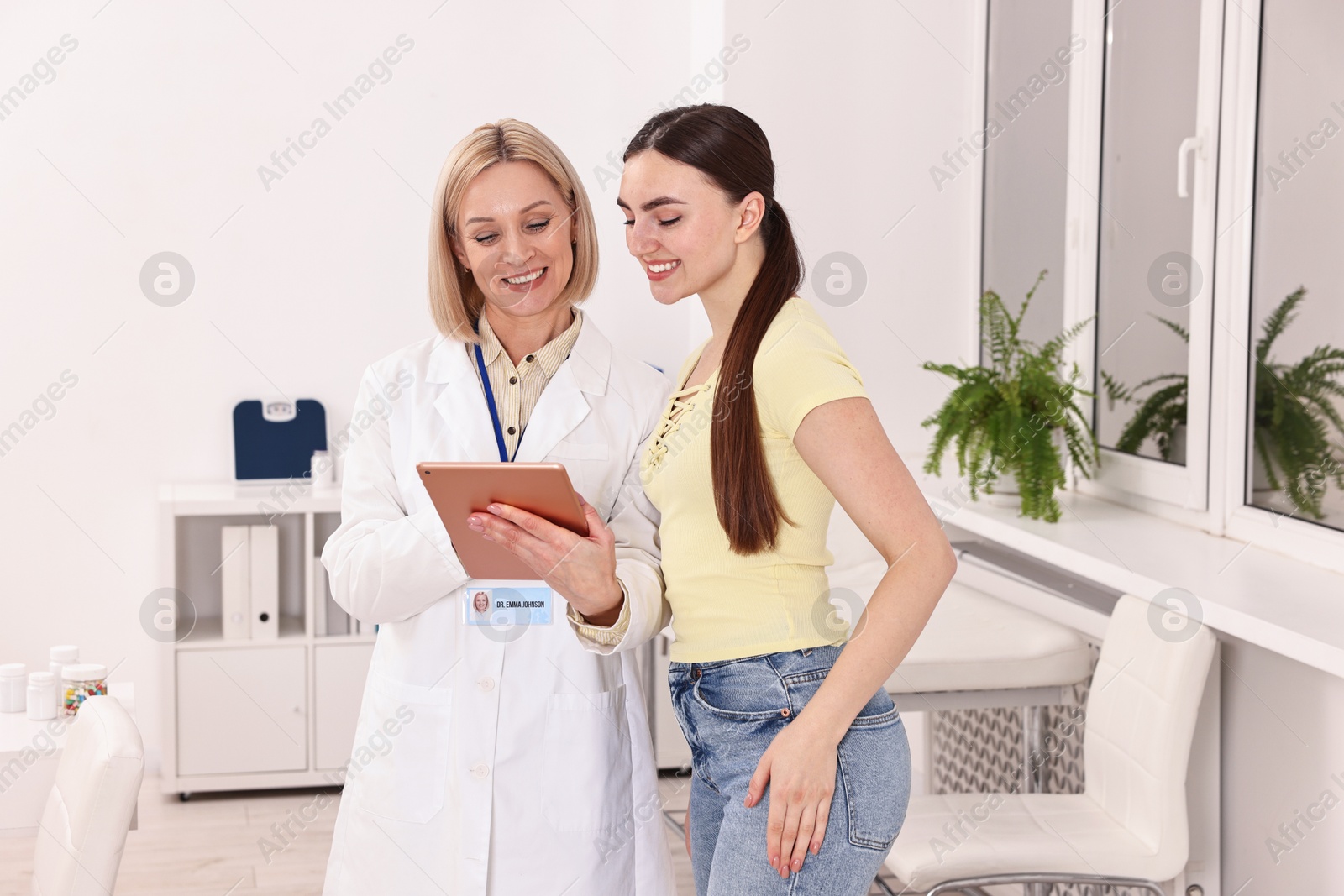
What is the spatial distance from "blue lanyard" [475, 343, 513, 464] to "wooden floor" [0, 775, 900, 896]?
148 cm

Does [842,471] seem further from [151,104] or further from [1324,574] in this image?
[151,104]

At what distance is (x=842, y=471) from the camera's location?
1156mm

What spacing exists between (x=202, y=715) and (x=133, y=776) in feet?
7.23

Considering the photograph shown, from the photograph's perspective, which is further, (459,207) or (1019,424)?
(1019,424)

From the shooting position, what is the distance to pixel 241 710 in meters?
3.50

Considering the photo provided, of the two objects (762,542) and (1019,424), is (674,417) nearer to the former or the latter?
(762,542)

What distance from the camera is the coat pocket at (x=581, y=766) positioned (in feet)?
5.00

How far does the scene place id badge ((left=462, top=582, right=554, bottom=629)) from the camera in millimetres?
1525

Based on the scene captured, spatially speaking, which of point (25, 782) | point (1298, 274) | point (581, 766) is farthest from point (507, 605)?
point (1298, 274)

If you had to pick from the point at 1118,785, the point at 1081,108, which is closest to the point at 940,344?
the point at 1081,108

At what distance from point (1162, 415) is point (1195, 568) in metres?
0.62

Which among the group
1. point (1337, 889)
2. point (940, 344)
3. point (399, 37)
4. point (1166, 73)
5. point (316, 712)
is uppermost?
point (399, 37)

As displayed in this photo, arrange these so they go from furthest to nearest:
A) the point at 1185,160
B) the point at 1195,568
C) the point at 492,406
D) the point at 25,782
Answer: the point at 1185,160 < the point at 1195,568 < the point at 25,782 < the point at 492,406

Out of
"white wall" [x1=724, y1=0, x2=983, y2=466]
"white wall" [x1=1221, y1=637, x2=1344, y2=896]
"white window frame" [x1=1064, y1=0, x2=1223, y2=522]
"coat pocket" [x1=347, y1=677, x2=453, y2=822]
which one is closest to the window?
"white window frame" [x1=1064, y1=0, x2=1223, y2=522]
